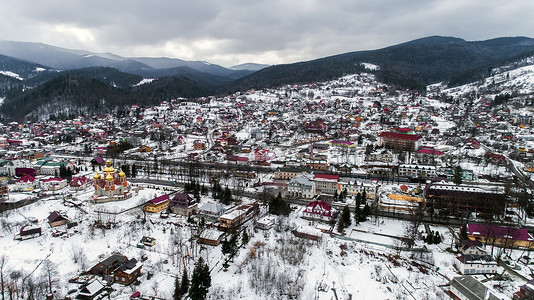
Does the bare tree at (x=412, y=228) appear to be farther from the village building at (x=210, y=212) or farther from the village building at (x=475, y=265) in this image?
the village building at (x=210, y=212)

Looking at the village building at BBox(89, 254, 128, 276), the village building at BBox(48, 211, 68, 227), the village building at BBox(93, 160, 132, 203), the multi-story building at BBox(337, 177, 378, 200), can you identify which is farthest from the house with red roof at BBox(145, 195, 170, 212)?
the multi-story building at BBox(337, 177, 378, 200)

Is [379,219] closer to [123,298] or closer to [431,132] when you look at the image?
[123,298]

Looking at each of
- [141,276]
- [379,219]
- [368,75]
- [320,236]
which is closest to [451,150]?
[379,219]

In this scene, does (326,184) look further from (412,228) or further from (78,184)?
(78,184)

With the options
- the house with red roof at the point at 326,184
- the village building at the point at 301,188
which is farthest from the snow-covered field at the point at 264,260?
the house with red roof at the point at 326,184

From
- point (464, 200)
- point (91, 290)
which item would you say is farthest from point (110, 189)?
point (464, 200)

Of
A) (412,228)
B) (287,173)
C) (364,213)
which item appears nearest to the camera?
(412,228)
